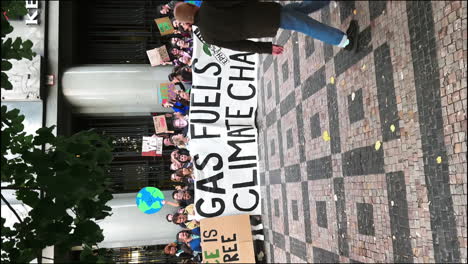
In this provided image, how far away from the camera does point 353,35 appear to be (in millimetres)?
4211

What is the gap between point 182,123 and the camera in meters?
8.02

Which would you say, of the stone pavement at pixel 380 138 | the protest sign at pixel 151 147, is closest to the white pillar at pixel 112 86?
the protest sign at pixel 151 147

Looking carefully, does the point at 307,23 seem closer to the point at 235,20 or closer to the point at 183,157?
the point at 235,20

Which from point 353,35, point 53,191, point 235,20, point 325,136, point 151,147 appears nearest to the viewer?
point 53,191

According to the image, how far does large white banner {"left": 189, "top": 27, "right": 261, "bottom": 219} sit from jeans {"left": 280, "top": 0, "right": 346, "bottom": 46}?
2.87m

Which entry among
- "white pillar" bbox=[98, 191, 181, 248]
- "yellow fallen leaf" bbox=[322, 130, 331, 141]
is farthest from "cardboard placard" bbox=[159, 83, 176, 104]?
"yellow fallen leaf" bbox=[322, 130, 331, 141]

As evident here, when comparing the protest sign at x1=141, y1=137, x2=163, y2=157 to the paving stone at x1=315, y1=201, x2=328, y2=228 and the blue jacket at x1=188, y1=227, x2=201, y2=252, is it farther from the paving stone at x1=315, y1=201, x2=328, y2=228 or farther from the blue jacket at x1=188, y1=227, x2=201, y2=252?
the paving stone at x1=315, y1=201, x2=328, y2=228

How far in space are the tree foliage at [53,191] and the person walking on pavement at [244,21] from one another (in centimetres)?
174

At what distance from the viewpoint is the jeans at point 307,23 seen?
12.6 feet

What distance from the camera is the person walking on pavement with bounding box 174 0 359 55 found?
141 inches

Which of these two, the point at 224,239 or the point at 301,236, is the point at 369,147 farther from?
the point at 224,239

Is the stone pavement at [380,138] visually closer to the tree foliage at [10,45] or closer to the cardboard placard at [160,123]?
the tree foliage at [10,45]

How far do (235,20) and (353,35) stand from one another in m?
1.42

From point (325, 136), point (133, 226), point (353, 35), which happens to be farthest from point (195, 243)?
point (353, 35)
